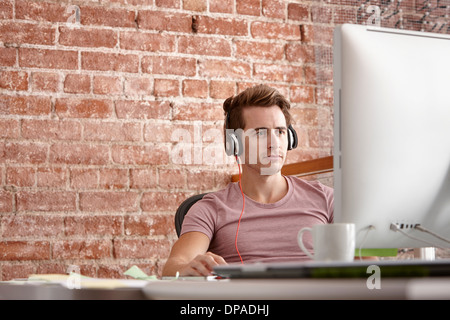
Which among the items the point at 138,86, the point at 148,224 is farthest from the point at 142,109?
the point at 148,224

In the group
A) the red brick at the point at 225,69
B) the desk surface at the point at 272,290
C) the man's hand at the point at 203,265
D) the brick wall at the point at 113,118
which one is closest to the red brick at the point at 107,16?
the brick wall at the point at 113,118

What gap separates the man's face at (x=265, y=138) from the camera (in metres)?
1.74

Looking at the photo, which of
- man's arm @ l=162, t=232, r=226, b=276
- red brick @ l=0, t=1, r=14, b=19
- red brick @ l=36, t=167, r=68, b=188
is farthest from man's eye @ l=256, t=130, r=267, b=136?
red brick @ l=0, t=1, r=14, b=19

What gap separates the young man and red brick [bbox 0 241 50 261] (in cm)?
77

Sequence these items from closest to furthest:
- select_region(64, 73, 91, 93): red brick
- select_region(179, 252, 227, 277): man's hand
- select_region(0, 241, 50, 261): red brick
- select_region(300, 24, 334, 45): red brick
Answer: select_region(179, 252, 227, 277): man's hand
select_region(0, 241, 50, 261): red brick
select_region(64, 73, 91, 93): red brick
select_region(300, 24, 334, 45): red brick

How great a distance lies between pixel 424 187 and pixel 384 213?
0.08 m

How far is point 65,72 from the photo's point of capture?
7.28ft

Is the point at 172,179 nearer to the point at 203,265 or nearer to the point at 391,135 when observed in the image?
the point at 203,265

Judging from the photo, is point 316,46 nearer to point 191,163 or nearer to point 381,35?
point 191,163

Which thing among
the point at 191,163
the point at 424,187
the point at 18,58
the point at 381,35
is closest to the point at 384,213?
the point at 424,187

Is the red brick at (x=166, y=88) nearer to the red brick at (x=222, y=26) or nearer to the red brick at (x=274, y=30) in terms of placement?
the red brick at (x=222, y=26)

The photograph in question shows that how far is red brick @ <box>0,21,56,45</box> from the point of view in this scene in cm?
218

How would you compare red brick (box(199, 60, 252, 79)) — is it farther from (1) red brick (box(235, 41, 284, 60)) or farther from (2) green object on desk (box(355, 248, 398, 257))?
(2) green object on desk (box(355, 248, 398, 257))

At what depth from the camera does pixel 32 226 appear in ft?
7.02
